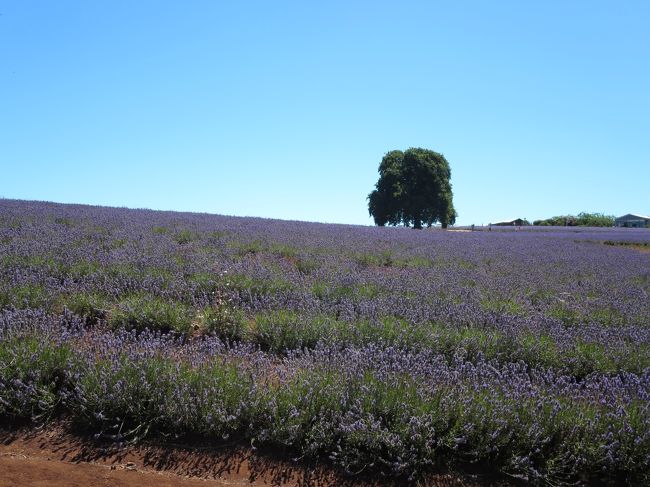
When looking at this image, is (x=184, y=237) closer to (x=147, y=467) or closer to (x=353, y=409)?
(x=147, y=467)

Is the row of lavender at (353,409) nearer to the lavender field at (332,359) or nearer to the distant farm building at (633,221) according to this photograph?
the lavender field at (332,359)

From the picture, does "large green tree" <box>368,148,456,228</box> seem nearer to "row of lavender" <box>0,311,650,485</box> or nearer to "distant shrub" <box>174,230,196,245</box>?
"distant shrub" <box>174,230,196,245</box>

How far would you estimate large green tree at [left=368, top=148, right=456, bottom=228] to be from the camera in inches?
1298

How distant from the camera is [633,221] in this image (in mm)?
58750

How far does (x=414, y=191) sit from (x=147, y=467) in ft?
104

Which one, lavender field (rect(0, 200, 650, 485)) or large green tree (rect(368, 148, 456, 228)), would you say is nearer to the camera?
lavender field (rect(0, 200, 650, 485))

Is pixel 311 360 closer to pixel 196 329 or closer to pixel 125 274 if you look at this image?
pixel 196 329

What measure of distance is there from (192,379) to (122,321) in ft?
5.51

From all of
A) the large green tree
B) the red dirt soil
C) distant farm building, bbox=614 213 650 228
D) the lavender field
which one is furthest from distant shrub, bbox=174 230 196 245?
distant farm building, bbox=614 213 650 228

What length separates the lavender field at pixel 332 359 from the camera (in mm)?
2824

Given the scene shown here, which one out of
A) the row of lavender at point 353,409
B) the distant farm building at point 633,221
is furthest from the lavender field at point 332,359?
the distant farm building at point 633,221

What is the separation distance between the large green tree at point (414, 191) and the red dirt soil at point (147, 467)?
30535mm

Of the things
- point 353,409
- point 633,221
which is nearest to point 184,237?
point 353,409

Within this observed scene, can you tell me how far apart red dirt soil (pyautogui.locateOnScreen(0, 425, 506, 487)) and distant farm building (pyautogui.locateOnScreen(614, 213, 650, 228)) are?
61600mm
